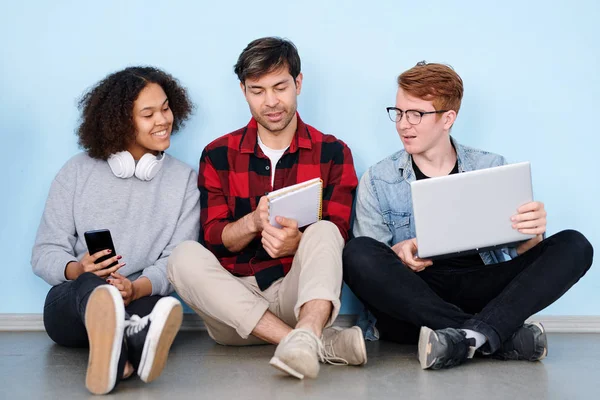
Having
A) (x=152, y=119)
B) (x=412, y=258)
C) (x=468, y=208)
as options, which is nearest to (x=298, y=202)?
(x=412, y=258)

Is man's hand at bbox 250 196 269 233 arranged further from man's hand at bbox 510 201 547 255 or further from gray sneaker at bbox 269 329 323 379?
man's hand at bbox 510 201 547 255

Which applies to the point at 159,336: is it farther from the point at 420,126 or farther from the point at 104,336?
the point at 420,126

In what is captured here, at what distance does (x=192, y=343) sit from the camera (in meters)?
2.83

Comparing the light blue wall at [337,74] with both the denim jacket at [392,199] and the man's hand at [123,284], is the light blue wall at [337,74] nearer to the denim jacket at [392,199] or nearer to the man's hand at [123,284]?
the denim jacket at [392,199]

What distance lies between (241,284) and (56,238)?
81 cm

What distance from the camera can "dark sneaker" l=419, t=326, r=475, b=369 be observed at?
222 cm

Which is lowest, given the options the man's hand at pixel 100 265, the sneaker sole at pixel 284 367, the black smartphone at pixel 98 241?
the sneaker sole at pixel 284 367

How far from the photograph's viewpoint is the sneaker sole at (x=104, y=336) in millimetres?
1951

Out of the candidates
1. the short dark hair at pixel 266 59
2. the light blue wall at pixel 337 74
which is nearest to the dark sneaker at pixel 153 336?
the short dark hair at pixel 266 59

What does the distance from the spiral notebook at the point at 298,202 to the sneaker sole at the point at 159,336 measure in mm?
571

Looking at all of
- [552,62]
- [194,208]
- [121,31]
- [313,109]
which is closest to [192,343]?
[194,208]

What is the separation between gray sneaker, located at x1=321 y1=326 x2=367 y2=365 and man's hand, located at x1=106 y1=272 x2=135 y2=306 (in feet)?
2.39

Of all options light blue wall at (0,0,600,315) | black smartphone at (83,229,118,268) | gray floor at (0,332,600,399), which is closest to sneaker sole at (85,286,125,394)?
gray floor at (0,332,600,399)

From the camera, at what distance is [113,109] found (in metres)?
2.88
